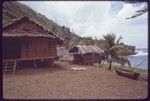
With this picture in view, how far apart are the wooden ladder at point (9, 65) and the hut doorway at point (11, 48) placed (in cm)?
121

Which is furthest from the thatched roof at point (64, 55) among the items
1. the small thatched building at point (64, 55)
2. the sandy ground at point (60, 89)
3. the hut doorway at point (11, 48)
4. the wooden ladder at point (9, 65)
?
the sandy ground at point (60, 89)

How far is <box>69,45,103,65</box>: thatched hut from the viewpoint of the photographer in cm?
2897

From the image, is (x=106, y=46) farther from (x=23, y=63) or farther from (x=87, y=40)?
(x=87, y=40)

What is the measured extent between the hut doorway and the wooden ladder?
3.98 ft

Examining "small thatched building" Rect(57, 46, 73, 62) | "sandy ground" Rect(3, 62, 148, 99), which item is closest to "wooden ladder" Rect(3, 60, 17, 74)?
"sandy ground" Rect(3, 62, 148, 99)

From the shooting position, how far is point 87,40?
40.1 m

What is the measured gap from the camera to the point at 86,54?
95.9 ft

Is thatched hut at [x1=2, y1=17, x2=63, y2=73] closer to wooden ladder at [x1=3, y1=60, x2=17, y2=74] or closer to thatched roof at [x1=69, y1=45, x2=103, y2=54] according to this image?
wooden ladder at [x1=3, y1=60, x2=17, y2=74]

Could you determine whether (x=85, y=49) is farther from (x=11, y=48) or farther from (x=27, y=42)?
(x=11, y=48)

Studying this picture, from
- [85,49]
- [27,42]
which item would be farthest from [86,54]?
[27,42]

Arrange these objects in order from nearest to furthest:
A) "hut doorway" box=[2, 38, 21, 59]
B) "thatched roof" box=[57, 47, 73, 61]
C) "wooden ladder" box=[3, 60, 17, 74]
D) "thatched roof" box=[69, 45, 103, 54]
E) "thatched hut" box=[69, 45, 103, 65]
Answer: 1. "wooden ladder" box=[3, 60, 17, 74]
2. "hut doorway" box=[2, 38, 21, 59]
3. "thatched roof" box=[69, 45, 103, 54]
4. "thatched hut" box=[69, 45, 103, 65]
5. "thatched roof" box=[57, 47, 73, 61]

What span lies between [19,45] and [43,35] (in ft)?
6.57

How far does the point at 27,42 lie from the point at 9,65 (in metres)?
2.25

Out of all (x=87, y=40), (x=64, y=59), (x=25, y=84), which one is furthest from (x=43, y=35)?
(x=87, y=40)
